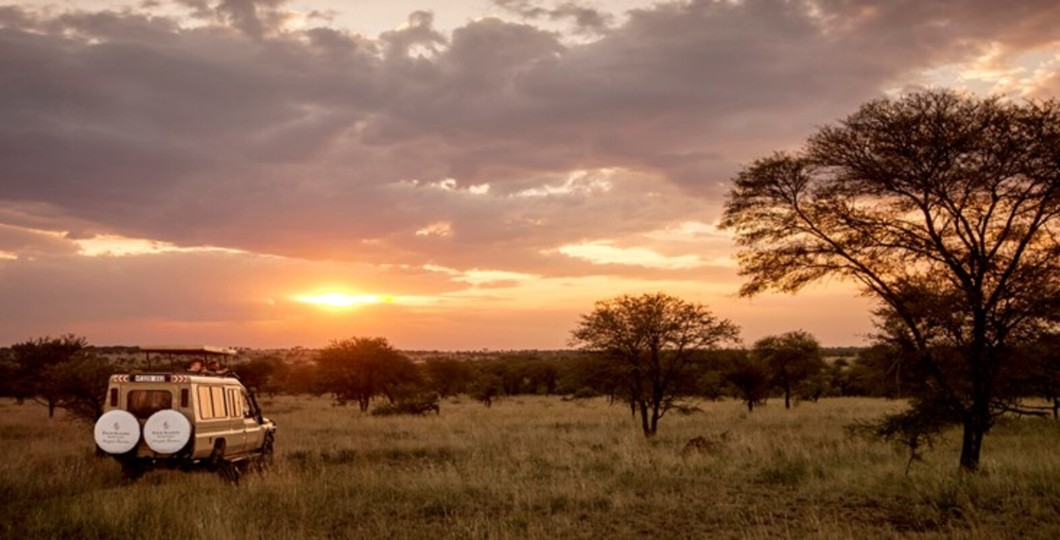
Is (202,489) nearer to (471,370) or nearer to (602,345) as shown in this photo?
(602,345)

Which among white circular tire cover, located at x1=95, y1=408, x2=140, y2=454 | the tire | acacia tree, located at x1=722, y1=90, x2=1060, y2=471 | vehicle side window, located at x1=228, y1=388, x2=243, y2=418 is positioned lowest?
the tire

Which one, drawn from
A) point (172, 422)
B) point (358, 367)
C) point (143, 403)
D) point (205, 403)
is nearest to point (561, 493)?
point (172, 422)

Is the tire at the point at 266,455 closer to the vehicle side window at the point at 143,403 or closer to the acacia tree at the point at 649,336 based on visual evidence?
the vehicle side window at the point at 143,403

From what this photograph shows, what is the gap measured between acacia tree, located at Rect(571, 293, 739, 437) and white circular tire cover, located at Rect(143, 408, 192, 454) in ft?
54.6

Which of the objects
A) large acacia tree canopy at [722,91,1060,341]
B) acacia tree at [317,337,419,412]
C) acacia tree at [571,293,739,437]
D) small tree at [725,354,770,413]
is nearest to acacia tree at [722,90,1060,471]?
large acacia tree canopy at [722,91,1060,341]

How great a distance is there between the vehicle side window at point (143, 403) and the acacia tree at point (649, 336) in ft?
54.1

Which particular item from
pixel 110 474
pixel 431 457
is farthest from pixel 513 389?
pixel 110 474

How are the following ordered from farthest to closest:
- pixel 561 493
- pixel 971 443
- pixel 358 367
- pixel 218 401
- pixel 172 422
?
pixel 358 367 < pixel 218 401 < pixel 172 422 < pixel 971 443 < pixel 561 493

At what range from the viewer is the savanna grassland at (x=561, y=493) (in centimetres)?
1079

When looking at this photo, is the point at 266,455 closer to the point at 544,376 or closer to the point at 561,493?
the point at 561,493

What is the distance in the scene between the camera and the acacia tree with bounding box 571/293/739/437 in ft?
91.8

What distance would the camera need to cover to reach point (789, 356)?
48.9 metres

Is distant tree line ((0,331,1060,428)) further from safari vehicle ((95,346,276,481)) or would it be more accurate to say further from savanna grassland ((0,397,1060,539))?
→ safari vehicle ((95,346,276,481))

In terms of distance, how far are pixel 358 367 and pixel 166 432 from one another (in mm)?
35299
